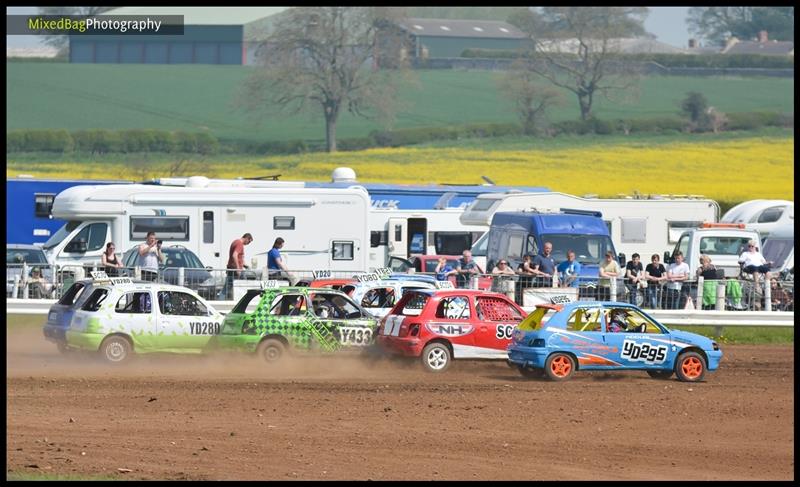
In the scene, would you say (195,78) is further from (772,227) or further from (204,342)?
(204,342)

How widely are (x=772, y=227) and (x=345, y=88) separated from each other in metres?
48.7

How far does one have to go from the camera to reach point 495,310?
69.4 feet

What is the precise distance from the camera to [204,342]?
21078 mm

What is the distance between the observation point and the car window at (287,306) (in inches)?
818

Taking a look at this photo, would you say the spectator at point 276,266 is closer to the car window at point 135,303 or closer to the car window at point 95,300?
the car window at point 135,303

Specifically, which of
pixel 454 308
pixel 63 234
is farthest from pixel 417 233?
pixel 454 308

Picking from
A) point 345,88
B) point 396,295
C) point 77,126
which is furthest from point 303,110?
point 396,295

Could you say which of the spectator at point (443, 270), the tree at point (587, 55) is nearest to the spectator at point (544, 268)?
the spectator at point (443, 270)

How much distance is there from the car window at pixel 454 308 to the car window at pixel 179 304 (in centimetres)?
366

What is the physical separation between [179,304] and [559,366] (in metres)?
5.87

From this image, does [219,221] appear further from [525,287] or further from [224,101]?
[224,101]

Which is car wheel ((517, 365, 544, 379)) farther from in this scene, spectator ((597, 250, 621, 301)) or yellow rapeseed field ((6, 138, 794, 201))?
yellow rapeseed field ((6, 138, 794, 201))

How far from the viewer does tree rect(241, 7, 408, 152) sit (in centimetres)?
8162

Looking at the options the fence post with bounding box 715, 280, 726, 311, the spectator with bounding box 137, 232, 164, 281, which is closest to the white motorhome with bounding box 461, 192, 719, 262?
the fence post with bounding box 715, 280, 726, 311
